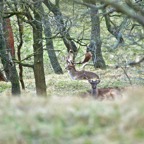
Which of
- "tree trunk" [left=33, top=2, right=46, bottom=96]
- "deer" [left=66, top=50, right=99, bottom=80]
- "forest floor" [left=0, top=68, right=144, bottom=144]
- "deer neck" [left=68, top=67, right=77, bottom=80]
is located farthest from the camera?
"deer neck" [left=68, top=67, right=77, bottom=80]

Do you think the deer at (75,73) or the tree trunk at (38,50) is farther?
the deer at (75,73)

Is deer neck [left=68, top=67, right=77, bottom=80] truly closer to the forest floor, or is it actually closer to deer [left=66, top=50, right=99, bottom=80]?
deer [left=66, top=50, right=99, bottom=80]

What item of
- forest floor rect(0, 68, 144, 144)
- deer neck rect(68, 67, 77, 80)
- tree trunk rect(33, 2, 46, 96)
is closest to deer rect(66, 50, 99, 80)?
deer neck rect(68, 67, 77, 80)

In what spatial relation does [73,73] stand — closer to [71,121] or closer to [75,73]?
[75,73]

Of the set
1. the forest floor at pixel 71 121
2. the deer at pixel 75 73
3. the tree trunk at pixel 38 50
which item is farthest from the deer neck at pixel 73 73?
the forest floor at pixel 71 121

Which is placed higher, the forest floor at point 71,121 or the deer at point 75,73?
the forest floor at point 71,121

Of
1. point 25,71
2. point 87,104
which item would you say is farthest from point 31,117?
point 25,71

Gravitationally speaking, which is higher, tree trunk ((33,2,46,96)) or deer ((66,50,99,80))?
tree trunk ((33,2,46,96))

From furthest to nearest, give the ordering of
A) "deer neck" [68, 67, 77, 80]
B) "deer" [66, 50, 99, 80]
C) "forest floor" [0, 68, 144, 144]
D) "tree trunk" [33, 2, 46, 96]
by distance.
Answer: "deer neck" [68, 67, 77, 80] → "deer" [66, 50, 99, 80] → "tree trunk" [33, 2, 46, 96] → "forest floor" [0, 68, 144, 144]

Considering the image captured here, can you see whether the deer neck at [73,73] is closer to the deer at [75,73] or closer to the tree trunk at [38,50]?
the deer at [75,73]

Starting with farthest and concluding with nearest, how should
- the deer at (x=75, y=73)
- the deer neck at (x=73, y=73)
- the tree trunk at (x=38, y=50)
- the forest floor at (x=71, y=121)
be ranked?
1. the deer neck at (x=73, y=73)
2. the deer at (x=75, y=73)
3. the tree trunk at (x=38, y=50)
4. the forest floor at (x=71, y=121)

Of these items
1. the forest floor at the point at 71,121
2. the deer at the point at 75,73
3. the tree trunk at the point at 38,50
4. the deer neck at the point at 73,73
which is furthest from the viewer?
the deer neck at the point at 73,73

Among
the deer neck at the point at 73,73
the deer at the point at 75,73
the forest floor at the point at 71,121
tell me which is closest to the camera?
the forest floor at the point at 71,121

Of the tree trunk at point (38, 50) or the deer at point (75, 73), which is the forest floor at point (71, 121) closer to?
the tree trunk at point (38, 50)
